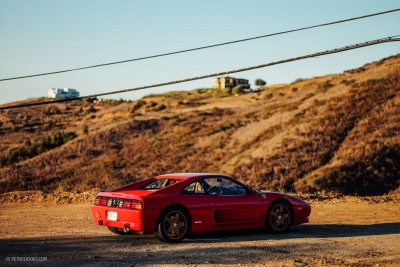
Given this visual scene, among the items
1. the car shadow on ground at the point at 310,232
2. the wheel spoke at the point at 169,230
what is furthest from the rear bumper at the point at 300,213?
the wheel spoke at the point at 169,230

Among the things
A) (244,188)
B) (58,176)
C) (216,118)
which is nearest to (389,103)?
(216,118)

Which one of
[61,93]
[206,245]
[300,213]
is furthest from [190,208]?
[61,93]

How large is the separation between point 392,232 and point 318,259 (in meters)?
3.86

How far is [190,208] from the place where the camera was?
999 cm

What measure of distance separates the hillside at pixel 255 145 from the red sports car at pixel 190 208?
67.5 feet

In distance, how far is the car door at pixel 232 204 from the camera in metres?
10.4

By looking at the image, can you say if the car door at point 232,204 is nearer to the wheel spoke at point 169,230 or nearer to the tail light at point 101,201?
the wheel spoke at point 169,230

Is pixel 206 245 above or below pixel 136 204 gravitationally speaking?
below

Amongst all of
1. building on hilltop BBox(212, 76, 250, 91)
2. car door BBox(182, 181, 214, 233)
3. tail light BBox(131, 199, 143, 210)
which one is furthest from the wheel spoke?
building on hilltop BBox(212, 76, 250, 91)

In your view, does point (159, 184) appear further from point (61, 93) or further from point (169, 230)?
point (61, 93)

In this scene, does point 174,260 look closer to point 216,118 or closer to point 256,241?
point 256,241

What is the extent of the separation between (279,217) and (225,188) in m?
1.40

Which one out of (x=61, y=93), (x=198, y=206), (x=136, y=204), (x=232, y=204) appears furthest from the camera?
(x=61, y=93)

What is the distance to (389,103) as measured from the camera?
42.2m
